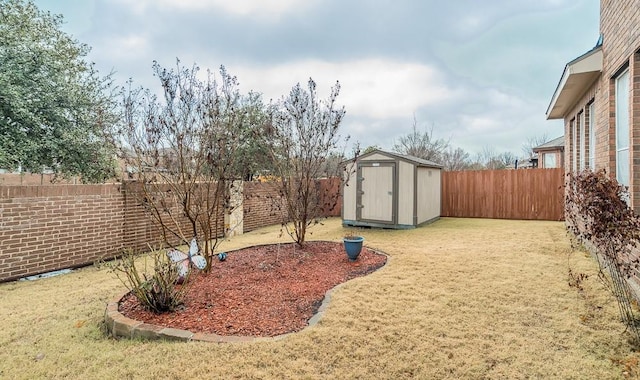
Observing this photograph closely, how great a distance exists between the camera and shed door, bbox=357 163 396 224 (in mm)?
9758

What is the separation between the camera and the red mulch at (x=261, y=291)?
3352mm

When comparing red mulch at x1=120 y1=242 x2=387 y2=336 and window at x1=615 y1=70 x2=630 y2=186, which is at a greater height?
window at x1=615 y1=70 x2=630 y2=186

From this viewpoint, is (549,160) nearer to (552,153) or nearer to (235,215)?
(552,153)

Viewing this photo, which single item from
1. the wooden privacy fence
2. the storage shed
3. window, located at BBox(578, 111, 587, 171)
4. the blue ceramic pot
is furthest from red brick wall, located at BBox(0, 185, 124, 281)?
the wooden privacy fence

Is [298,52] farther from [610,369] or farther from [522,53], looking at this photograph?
[610,369]

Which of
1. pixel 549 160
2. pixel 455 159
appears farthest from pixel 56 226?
pixel 455 159

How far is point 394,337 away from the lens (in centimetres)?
301

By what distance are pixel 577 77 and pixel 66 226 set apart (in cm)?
939

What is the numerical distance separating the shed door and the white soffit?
4.12 meters

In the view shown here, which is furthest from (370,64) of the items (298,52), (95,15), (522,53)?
(95,15)

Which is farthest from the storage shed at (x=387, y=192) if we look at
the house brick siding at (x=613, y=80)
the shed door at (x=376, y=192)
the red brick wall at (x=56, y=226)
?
the red brick wall at (x=56, y=226)

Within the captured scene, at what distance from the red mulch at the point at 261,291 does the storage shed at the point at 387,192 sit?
3.41 metres

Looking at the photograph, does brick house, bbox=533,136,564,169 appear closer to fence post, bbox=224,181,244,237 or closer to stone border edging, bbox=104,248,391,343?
fence post, bbox=224,181,244,237

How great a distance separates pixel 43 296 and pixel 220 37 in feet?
22.2
